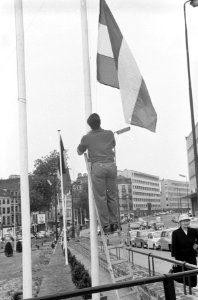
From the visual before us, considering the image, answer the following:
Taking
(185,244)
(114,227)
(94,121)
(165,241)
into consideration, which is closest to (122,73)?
(94,121)

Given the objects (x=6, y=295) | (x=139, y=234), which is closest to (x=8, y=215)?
(x=139, y=234)

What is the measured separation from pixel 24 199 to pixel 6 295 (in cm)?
1169

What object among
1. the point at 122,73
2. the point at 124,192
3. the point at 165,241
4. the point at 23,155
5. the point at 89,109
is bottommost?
the point at 165,241

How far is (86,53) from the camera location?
21.1 feet

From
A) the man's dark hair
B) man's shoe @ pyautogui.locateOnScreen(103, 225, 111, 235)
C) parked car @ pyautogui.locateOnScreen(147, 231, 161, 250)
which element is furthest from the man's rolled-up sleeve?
parked car @ pyautogui.locateOnScreen(147, 231, 161, 250)

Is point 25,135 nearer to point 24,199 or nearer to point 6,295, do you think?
point 24,199

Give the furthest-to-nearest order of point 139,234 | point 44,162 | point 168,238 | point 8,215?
point 8,215 < point 44,162 < point 139,234 < point 168,238

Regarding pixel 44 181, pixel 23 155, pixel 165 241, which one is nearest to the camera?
pixel 23 155

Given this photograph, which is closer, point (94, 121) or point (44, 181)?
point (94, 121)

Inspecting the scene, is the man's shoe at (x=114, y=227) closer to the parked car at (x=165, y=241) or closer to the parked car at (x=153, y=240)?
the parked car at (x=165, y=241)

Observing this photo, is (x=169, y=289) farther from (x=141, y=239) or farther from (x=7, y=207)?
(x=7, y=207)

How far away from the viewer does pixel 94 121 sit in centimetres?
587

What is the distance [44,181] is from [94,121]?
69.3 meters

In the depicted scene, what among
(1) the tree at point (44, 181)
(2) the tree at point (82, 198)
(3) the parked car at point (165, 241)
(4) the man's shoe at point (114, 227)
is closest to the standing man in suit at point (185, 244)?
(4) the man's shoe at point (114, 227)
